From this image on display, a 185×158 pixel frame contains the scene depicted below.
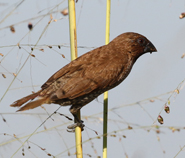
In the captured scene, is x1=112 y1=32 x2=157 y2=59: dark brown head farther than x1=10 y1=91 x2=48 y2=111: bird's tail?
Yes

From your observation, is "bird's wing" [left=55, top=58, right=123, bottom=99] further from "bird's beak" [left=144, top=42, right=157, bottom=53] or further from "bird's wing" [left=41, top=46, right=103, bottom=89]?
"bird's beak" [left=144, top=42, right=157, bottom=53]

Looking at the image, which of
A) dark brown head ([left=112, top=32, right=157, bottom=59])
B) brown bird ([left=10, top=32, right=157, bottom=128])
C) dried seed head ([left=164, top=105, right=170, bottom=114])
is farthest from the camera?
dark brown head ([left=112, top=32, right=157, bottom=59])

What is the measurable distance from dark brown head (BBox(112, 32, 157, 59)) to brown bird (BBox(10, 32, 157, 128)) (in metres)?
0.13

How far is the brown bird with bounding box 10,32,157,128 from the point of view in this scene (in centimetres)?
239

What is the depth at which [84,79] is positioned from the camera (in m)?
2.44

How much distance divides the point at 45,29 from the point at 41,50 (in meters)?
0.16

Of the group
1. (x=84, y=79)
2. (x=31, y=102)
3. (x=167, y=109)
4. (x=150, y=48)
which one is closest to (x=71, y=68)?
(x=84, y=79)

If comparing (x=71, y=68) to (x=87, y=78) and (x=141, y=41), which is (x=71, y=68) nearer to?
(x=87, y=78)

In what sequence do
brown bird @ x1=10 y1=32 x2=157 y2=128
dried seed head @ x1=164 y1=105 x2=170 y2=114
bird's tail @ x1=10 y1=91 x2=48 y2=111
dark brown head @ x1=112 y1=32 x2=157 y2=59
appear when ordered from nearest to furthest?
1. dried seed head @ x1=164 y1=105 x2=170 y2=114
2. bird's tail @ x1=10 y1=91 x2=48 y2=111
3. brown bird @ x1=10 y1=32 x2=157 y2=128
4. dark brown head @ x1=112 y1=32 x2=157 y2=59

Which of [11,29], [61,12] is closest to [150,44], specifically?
[61,12]

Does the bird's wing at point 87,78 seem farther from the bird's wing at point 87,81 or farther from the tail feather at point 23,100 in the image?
the tail feather at point 23,100

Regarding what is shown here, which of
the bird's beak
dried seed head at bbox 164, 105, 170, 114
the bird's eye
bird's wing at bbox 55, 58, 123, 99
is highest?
the bird's eye

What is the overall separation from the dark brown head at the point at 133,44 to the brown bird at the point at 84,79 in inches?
5.1

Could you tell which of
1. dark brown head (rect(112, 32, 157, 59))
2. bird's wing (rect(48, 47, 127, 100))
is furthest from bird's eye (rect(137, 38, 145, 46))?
bird's wing (rect(48, 47, 127, 100))
